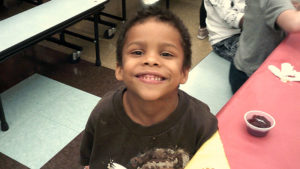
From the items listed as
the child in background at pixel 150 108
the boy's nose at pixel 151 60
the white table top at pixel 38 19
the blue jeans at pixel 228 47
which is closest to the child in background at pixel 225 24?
the blue jeans at pixel 228 47

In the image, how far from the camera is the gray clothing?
1.59 m

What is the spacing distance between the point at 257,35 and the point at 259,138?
79 centimetres

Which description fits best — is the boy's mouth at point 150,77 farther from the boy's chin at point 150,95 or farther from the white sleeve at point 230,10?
the white sleeve at point 230,10

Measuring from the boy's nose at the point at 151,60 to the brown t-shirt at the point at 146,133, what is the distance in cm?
19

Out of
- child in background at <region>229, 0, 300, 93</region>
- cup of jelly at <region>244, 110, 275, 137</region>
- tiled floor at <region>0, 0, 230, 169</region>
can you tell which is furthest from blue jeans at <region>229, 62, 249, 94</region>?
cup of jelly at <region>244, 110, 275, 137</region>

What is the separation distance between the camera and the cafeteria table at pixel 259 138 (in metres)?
0.98

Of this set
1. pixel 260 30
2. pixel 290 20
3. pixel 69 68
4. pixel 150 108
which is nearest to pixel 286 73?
pixel 290 20

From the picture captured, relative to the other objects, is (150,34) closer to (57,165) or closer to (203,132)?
(203,132)

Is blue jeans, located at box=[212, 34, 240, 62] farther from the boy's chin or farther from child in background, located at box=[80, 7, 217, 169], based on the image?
the boy's chin

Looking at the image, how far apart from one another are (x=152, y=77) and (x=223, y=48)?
1447 millimetres

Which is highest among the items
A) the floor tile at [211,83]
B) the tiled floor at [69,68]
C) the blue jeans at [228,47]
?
the blue jeans at [228,47]

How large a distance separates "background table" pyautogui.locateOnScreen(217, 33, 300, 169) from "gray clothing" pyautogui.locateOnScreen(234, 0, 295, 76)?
237 millimetres

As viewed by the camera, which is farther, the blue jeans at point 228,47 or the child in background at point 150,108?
the blue jeans at point 228,47

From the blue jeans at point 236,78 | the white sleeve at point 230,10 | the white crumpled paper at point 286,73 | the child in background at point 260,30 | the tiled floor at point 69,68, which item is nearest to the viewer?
the white crumpled paper at point 286,73
